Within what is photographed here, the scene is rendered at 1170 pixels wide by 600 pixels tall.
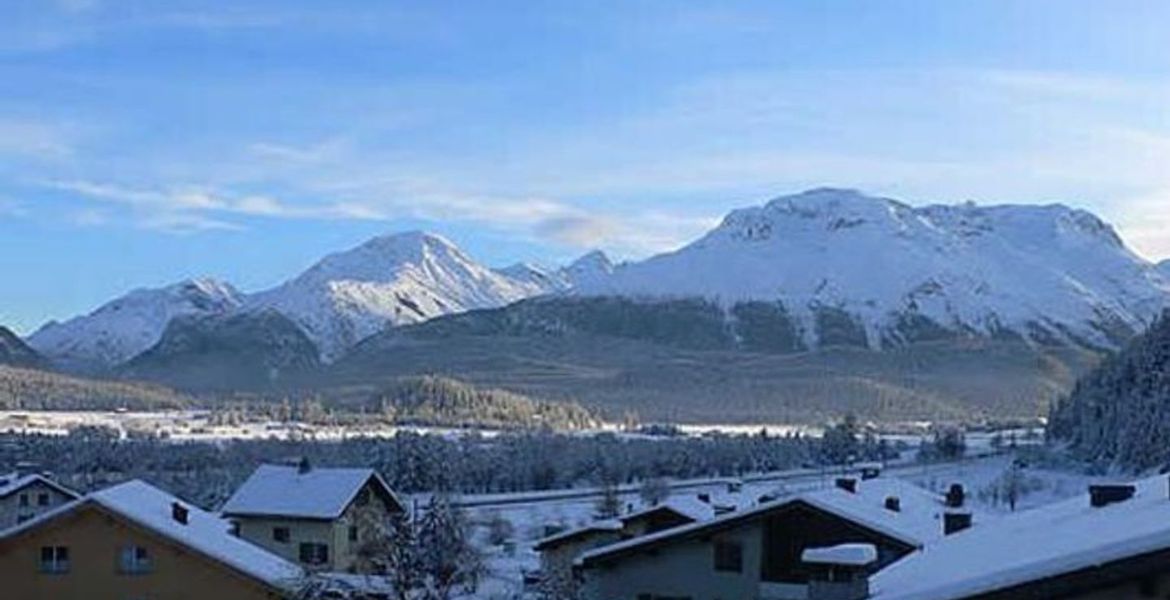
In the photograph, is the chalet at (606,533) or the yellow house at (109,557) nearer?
the yellow house at (109,557)

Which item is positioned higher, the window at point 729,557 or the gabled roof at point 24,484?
the gabled roof at point 24,484

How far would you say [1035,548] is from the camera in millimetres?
15297

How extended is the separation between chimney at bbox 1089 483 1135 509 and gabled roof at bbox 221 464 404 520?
3852cm

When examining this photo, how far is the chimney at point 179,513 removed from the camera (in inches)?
1577

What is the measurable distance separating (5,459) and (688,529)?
13424 centimetres

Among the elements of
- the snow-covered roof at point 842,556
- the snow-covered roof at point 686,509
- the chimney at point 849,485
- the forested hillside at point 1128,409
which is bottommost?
the snow-covered roof at point 686,509

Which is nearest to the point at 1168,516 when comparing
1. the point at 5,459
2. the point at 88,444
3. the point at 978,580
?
the point at 978,580

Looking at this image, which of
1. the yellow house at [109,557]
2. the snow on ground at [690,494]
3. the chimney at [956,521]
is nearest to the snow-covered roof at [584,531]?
the snow on ground at [690,494]

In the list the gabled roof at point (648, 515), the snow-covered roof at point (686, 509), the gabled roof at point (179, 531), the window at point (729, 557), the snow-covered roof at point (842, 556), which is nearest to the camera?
the snow-covered roof at point (842, 556)

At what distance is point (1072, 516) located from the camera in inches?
712

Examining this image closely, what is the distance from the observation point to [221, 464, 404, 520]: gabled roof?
56375 mm

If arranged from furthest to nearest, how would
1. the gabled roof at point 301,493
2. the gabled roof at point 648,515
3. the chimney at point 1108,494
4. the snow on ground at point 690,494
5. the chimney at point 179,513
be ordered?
the snow on ground at point 690,494
the gabled roof at point 301,493
the gabled roof at point 648,515
the chimney at point 179,513
the chimney at point 1108,494

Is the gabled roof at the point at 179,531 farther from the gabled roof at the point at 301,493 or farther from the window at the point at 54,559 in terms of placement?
the gabled roof at the point at 301,493

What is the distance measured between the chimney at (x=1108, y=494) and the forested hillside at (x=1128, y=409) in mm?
95780
